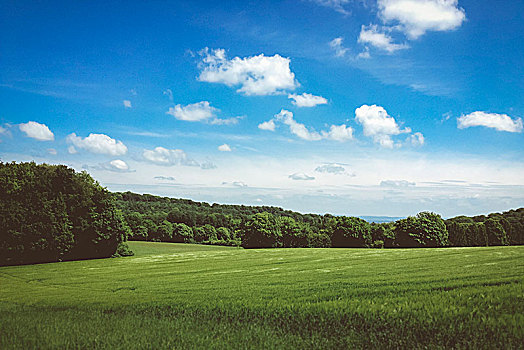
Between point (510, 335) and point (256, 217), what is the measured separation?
76.6 metres

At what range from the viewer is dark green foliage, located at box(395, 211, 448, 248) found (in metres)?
66.7

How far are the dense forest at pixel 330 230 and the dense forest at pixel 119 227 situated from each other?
0.58 feet

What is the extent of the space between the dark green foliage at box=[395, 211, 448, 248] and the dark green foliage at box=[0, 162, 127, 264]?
169 feet

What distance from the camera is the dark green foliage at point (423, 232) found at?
66.7 m

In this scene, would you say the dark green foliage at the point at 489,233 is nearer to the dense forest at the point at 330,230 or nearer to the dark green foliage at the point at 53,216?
the dense forest at the point at 330,230

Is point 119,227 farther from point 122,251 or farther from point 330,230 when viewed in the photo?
point 330,230

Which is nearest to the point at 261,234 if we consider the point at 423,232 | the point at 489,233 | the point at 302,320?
the point at 423,232

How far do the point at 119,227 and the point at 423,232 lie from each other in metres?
54.0

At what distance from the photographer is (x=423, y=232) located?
6744cm

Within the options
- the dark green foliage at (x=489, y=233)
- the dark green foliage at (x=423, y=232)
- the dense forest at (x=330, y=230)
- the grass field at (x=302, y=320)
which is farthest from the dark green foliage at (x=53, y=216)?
the dark green foliage at (x=489, y=233)

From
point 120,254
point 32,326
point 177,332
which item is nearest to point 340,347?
point 177,332

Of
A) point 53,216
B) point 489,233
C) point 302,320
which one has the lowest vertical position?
point 489,233

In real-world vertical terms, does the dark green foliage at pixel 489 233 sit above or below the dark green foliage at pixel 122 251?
above

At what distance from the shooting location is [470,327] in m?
8.26
